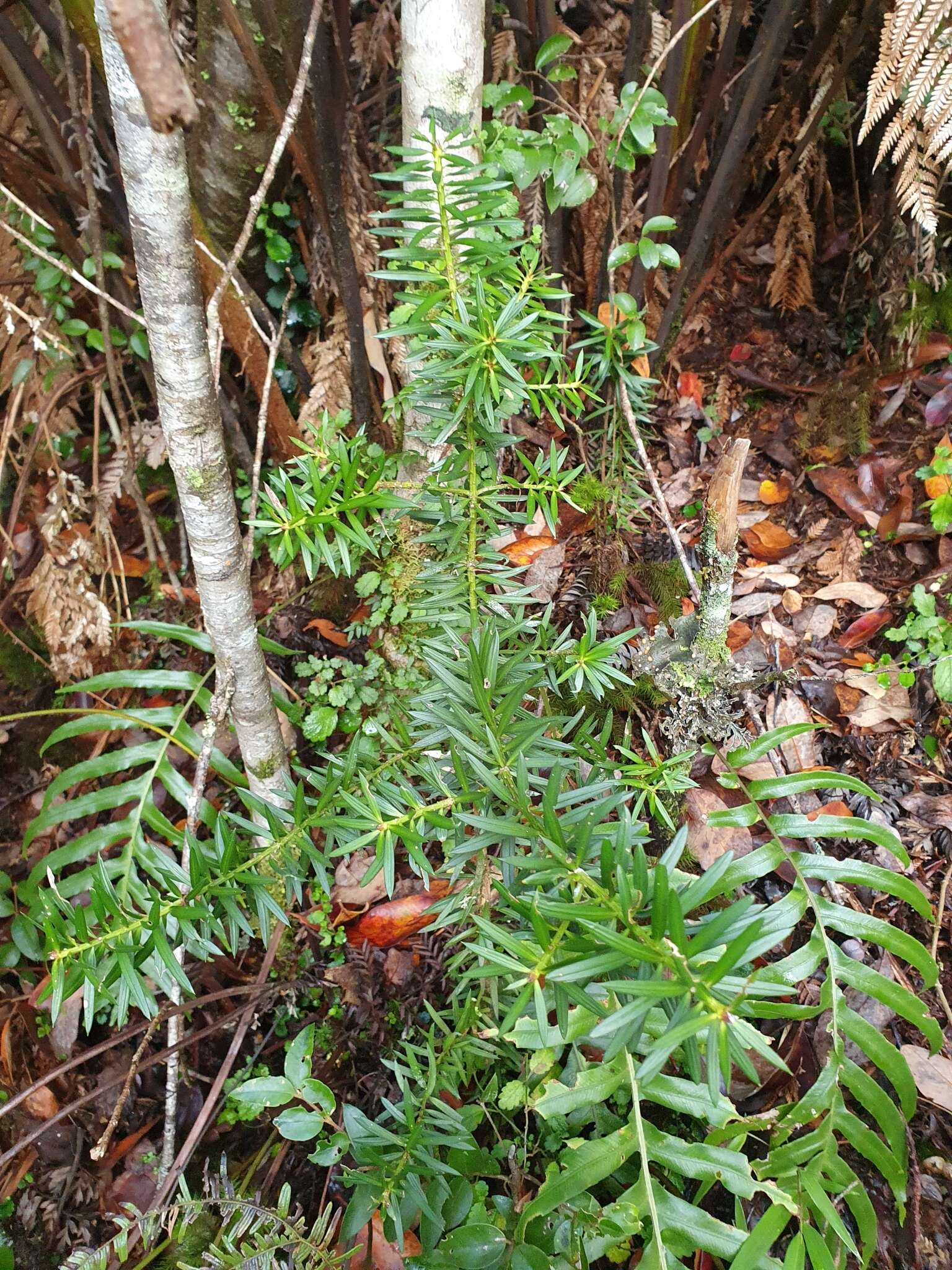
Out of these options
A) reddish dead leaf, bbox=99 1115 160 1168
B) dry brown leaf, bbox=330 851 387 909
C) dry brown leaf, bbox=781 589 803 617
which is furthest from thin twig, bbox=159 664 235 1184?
dry brown leaf, bbox=781 589 803 617

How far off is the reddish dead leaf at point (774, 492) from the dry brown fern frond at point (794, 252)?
1.77 ft

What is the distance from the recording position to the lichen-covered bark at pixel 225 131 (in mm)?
1599

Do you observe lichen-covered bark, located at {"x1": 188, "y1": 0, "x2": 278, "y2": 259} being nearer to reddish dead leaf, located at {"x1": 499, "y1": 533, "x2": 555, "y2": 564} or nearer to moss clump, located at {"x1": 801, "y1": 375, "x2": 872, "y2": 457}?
reddish dead leaf, located at {"x1": 499, "y1": 533, "x2": 555, "y2": 564}

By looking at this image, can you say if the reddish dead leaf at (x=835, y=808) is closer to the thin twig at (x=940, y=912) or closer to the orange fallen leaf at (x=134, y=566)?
the thin twig at (x=940, y=912)

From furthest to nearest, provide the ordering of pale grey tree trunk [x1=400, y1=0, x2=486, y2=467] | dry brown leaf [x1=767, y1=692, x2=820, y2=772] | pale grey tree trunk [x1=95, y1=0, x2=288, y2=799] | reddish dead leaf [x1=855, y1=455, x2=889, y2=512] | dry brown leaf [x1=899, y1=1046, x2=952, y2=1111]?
1. reddish dead leaf [x1=855, y1=455, x2=889, y2=512]
2. dry brown leaf [x1=767, y1=692, x2=820, y2=772]
3. dry brown leaf [x1=899, y1=1046, x2=952, y2=1111]
4. pale grey tree trunk [x1=400, y1=0, x2=486, y2=467]
5. pale grey tree trunk [x1=95, y1=0, x2=288, y2=799]

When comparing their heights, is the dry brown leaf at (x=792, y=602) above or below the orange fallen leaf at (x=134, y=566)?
below

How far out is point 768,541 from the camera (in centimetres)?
185

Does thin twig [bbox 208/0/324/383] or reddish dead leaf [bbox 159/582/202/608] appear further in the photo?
reddish dead leaf [bbox 159/582/202/608]

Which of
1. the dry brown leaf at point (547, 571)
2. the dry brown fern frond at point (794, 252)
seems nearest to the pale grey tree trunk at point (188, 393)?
the dry brown leaf at point (547, 571)

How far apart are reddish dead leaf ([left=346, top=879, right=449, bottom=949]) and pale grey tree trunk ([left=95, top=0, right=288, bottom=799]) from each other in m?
0.41

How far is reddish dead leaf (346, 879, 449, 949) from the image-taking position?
1.56m

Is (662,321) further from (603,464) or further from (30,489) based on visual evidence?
(30,489)

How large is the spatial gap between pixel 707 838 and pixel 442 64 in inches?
54.0

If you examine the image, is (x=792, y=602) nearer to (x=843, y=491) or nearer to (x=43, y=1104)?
(x=843, y=491)
